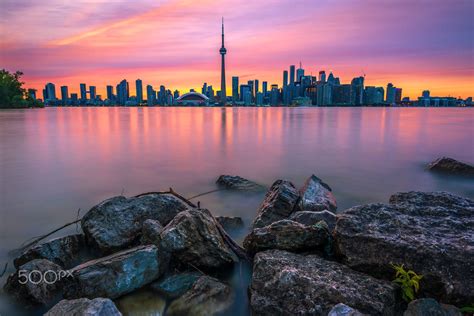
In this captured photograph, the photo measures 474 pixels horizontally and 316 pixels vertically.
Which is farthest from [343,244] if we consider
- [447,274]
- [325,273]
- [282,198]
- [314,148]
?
[314,148]

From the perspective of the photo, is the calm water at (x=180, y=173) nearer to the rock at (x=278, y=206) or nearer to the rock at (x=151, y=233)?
the rock at (x=278, y=206)

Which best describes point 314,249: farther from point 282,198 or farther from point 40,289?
point 40,289

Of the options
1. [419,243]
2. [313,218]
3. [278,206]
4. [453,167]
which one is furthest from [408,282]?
[453,167]

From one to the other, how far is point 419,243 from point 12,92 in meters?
122

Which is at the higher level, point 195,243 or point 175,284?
point 195,243

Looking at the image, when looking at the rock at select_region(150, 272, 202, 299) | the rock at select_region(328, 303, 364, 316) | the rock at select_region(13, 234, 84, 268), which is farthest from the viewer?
the rock at select_region(13, 234, 84, 268)

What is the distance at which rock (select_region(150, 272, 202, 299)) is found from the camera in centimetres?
414

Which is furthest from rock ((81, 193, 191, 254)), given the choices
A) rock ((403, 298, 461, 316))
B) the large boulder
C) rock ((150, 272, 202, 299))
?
rock ((403, 298, 461, 316))

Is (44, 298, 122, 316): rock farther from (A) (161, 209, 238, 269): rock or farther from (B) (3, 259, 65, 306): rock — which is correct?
(A) (161, 209, 238, 269): rock

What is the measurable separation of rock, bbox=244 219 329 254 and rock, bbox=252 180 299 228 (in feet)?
4.89

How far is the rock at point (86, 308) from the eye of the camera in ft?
10.3

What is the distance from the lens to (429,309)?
10.3 feet

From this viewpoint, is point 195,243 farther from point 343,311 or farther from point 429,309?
point 429,309

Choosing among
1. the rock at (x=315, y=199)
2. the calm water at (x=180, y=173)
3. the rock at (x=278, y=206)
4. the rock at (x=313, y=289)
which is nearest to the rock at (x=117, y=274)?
the calm water at (x=180, y=173)
